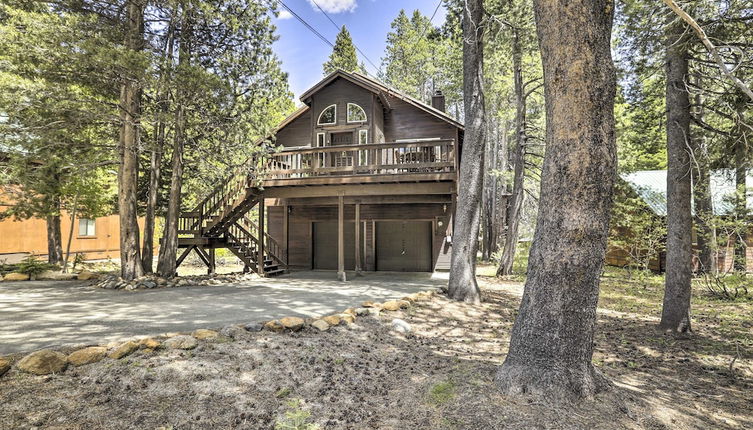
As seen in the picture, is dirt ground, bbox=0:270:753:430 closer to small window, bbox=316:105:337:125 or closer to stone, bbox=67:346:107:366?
stone, bbox=67:346:107:366

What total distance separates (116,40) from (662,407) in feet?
38.6

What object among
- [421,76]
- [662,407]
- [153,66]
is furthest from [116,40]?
[421,76]

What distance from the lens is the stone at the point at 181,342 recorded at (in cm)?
415

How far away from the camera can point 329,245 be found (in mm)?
15094

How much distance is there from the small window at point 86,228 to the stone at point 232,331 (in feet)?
62.3

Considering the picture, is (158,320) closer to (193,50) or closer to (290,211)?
(193,50)

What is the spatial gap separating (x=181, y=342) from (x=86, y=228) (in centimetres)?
1997

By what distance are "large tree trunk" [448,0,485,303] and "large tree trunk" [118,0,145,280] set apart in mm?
8021

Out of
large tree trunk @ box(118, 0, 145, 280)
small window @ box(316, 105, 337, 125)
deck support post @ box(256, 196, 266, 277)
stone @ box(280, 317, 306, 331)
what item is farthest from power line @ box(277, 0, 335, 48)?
stone @ box(280, 317, 306, 331)

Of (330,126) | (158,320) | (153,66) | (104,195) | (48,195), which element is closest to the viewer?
(158,320)

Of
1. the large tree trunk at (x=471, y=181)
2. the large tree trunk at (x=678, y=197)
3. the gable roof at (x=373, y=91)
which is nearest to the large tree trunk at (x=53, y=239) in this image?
the gable roof at (x=373, y=91)

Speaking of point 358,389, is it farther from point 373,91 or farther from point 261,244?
point 373,91

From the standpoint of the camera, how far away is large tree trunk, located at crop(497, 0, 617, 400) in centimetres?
318

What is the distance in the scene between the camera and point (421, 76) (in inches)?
1185
